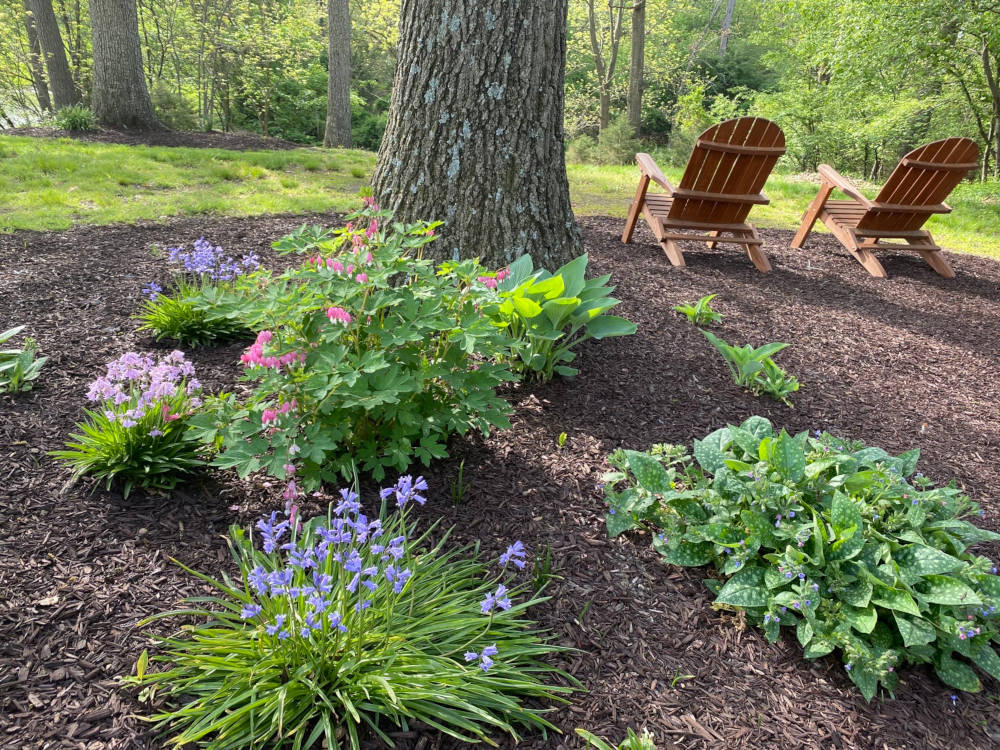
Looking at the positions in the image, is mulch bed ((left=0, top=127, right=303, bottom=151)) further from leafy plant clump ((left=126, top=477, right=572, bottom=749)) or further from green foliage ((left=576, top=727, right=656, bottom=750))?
green foliage ((left=576, top=727, right=656, bottom=750))

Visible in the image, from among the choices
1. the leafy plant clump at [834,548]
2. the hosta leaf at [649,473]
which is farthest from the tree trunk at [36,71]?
the leafy plant clump at [834,548]

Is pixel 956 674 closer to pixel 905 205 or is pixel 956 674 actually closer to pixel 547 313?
pixel 547 313

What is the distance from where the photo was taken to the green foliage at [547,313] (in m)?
2.38

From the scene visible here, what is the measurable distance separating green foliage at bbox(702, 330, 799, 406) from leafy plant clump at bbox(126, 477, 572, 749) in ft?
6.05

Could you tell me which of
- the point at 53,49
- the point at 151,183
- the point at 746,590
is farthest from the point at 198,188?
the point at 53,49

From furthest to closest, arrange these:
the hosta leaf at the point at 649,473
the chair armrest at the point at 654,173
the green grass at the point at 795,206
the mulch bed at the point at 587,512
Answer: the green grass at the point at 795,206 < the chair armrest at the point at 654,173 < the hosta leaf at the point at 649,473 < the mulch bed at the point at 587,512

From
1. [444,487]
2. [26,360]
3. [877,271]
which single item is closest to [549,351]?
[444,487]

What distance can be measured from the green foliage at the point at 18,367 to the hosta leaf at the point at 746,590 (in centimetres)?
277

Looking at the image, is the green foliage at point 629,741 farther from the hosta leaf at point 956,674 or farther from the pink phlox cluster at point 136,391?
the pink phlox cluster at point 136,391

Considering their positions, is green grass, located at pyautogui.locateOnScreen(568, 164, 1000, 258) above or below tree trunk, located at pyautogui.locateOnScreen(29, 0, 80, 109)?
above

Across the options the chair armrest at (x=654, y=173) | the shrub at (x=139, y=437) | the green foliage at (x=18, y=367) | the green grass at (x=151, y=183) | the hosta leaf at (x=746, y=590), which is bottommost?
the green grass at (x=151, y=183)

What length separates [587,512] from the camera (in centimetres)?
212

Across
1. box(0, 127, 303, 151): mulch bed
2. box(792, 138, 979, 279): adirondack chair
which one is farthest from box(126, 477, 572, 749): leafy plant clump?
box(0, 127, 303, 151): mulch bed

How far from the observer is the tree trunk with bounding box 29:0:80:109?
989cm
